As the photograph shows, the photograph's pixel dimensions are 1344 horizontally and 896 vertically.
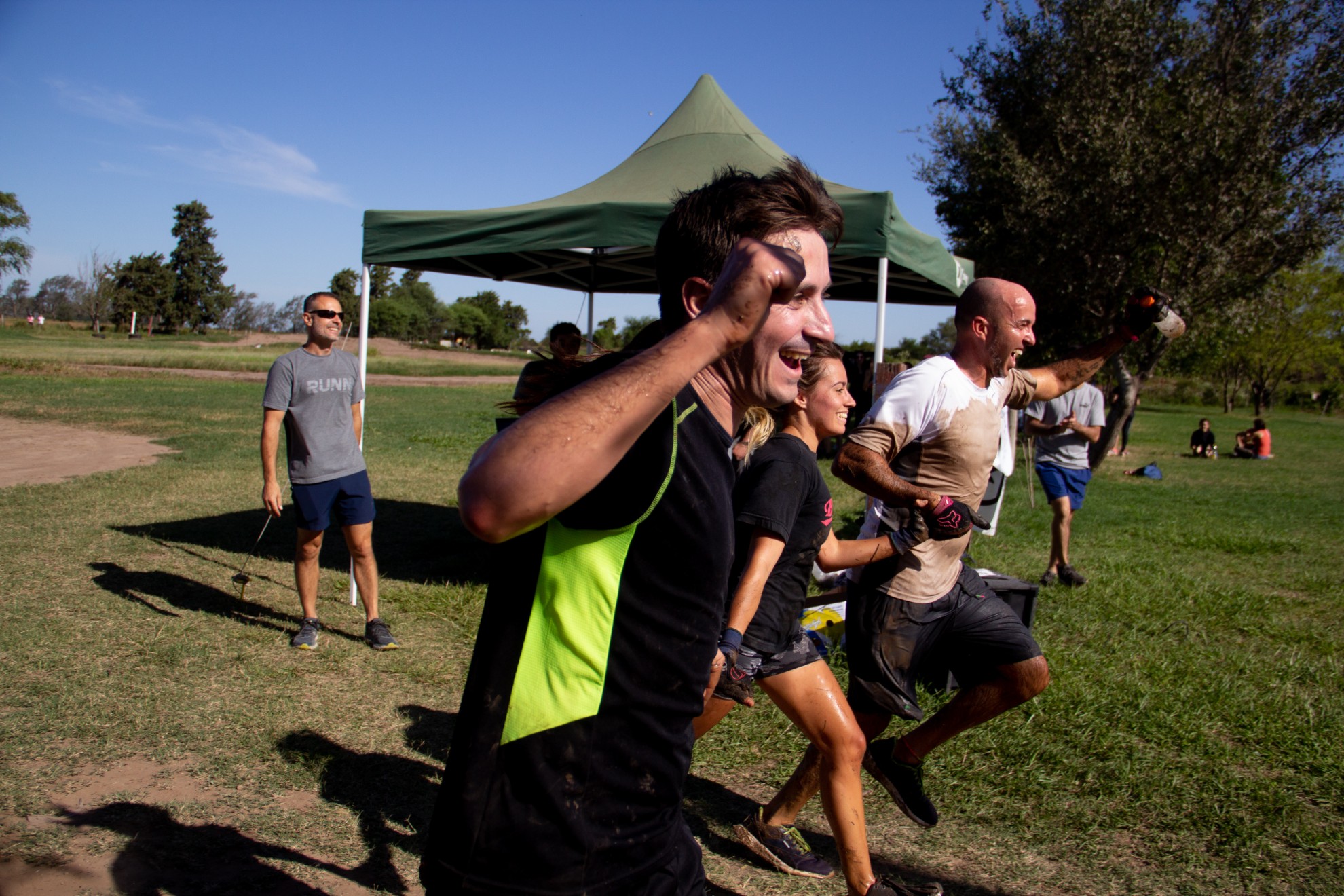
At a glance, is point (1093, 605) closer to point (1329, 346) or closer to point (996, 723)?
point (996, 723)

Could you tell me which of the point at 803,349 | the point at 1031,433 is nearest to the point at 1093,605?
the point at 1031,433

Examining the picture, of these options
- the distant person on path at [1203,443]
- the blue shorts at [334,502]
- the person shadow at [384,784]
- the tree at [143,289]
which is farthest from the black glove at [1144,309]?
the tree at [143,289]

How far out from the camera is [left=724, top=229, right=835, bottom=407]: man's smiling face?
1380 mm

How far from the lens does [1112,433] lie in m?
A: 18.0

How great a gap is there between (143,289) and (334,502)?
94205 millimetres

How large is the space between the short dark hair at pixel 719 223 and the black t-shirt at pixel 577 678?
213 mm

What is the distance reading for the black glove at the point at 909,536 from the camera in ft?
10.3

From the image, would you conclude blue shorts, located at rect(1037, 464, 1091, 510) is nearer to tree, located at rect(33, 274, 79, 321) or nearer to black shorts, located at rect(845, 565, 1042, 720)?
black shorts, located at rect(845, 565, 1042, 720)

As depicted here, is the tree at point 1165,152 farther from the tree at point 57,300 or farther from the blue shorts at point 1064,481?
the tree at point 57,300

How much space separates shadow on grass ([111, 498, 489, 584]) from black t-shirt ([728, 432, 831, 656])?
171 inches

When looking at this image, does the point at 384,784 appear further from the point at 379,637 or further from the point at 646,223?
the point at 646,223

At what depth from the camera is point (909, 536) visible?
10.5 ft

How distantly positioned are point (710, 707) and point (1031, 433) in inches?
222

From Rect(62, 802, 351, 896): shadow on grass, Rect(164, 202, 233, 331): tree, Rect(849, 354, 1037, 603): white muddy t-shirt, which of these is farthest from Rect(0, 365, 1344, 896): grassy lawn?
Rect(164, 202, 233, 331): tree
